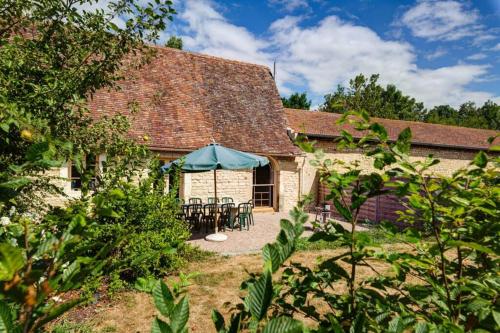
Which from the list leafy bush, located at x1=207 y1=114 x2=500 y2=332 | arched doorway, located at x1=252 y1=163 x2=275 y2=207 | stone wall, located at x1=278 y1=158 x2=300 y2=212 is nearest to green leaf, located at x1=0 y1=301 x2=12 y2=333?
leafy bush, located at x1=207 y1=114 x2=500 y2=332

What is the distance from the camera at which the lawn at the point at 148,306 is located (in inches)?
169


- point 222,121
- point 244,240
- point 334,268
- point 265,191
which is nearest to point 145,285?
point 334,268

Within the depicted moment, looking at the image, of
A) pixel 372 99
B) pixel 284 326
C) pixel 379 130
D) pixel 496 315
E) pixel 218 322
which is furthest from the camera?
pixel 372 99

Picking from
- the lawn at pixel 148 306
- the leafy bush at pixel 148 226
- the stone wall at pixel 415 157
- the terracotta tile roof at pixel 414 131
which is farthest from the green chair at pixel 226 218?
the terracotta tile roof at pixel 414 131

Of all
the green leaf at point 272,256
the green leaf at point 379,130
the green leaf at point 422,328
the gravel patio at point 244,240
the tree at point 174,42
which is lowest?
the gravel patio at point 244,240

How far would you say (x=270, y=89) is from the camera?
1741cm

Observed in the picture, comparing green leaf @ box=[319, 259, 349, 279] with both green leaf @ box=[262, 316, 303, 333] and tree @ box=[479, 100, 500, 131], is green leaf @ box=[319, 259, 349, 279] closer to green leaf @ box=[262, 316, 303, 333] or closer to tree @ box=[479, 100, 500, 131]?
green leaf @ box=[262, 316, 303, 333]

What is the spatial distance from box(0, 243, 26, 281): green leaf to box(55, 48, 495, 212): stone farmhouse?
1164cm

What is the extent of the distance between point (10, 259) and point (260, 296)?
1.56ft

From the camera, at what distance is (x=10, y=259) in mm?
518

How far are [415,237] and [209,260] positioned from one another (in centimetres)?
669

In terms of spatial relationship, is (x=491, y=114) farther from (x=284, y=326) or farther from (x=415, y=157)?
(x=284, y=326)

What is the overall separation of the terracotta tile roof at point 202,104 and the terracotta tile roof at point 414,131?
2.20m

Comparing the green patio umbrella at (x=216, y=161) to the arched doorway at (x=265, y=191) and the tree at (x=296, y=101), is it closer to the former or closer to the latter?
the arched doorway at (x=265, y=191)
